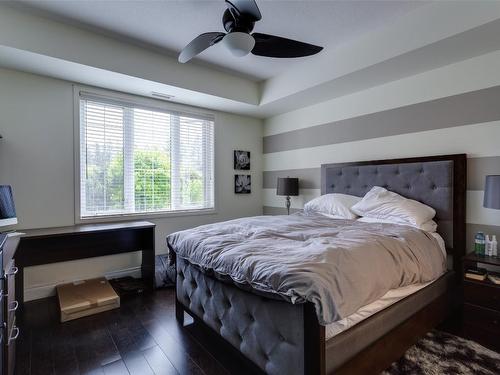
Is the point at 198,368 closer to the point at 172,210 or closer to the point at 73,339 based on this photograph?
the point at 73,339

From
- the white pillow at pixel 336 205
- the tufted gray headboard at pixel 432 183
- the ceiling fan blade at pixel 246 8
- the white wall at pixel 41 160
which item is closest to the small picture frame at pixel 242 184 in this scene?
the white pillow at pixel 336 205

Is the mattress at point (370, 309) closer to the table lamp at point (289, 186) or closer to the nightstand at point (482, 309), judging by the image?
the nightstand at point (482, 309)

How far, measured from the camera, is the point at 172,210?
3809 mm

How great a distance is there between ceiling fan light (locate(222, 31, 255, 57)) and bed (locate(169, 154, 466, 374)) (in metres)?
1.58

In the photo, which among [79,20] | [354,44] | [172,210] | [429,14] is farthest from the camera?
[172,210]

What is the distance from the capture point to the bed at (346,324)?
1.27 meters

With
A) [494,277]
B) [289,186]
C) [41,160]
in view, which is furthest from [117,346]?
[494,277]

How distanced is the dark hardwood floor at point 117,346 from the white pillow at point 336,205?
1.82m

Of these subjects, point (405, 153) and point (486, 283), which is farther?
point (405, 153)

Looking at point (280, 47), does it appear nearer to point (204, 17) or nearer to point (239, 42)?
point (239, 42)

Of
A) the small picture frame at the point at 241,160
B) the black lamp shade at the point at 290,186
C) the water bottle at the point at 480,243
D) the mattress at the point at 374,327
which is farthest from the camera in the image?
the small picture frame at the point at 241,160

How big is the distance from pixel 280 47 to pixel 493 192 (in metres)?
1.93

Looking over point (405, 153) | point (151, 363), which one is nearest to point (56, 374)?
point (151, 363)

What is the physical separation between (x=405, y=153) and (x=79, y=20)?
11.4 ft
